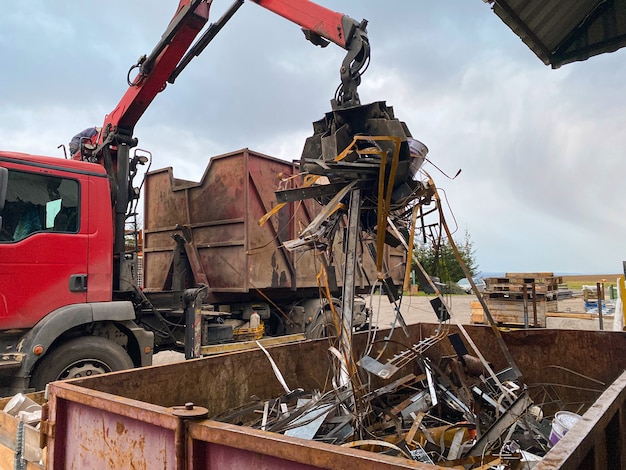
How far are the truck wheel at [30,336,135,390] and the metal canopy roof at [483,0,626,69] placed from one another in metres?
4.60

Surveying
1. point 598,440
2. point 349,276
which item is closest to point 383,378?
point 349,276

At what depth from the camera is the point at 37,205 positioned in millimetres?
4414

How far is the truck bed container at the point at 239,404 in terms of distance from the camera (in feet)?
4.55

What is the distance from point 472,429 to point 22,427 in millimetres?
2402

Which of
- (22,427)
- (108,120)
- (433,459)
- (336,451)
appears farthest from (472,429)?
(108,120)

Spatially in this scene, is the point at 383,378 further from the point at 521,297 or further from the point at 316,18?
the point at 521,297

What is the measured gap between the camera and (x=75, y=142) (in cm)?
598

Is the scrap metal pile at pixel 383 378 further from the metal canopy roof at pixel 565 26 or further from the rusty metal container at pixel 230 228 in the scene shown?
the rusty metal container at pixel 230 228

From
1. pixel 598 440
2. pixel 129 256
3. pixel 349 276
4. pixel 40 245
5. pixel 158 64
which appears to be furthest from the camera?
pixel 158 64

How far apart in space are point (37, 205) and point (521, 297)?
6958mm

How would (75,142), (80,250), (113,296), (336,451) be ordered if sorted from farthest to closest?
(75,142) → (113,296) → (80,250) → (336,451)

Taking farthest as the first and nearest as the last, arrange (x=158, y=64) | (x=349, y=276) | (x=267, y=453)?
1. (x=158, y=64)
2. (x=349, y=276)
3. (x=267, y=453)

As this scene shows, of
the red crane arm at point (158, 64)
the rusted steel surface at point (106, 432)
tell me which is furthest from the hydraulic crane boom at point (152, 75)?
the rusted steel surface at point (106, 432)

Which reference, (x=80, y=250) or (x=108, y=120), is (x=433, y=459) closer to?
(x=80, y=250)
